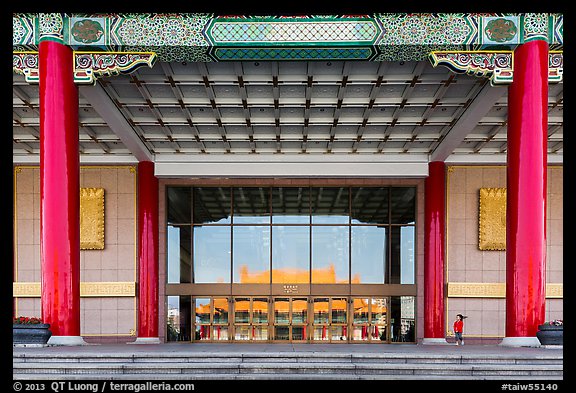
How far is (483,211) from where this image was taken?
77.6 ft

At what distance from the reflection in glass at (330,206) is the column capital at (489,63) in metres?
10.5

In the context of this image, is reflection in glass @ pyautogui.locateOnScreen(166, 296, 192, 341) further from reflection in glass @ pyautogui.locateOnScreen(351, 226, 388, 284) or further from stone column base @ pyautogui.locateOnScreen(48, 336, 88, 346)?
stone column base @ pyautogui.locateOnScreen(48, 336, 88, 346)

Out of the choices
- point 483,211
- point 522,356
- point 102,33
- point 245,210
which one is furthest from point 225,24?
point 483,211

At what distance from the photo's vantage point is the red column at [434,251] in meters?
23.0

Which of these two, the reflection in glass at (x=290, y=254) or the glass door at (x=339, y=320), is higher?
the reflection in glass at (x=290, y=254)

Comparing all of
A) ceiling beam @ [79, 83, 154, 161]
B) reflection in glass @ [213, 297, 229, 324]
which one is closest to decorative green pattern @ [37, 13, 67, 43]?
ceiling beam @ [79, 83, 154, 161]

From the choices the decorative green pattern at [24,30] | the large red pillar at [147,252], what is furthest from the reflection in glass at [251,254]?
the decorative green pattern at [24,30]

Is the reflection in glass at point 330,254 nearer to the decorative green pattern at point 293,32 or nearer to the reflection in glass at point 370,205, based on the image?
the reflection in glass at point 370,205

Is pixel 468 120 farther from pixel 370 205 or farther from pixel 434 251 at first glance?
pixel 370 205

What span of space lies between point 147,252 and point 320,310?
6.84 metres

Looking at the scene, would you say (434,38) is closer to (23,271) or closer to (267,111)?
(267,111)

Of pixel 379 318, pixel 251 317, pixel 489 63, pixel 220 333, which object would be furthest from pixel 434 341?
pixel 489 63

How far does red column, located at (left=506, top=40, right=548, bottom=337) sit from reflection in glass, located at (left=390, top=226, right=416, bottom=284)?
10318 millimetres

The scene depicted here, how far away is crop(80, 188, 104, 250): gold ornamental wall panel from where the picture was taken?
2344 cm
